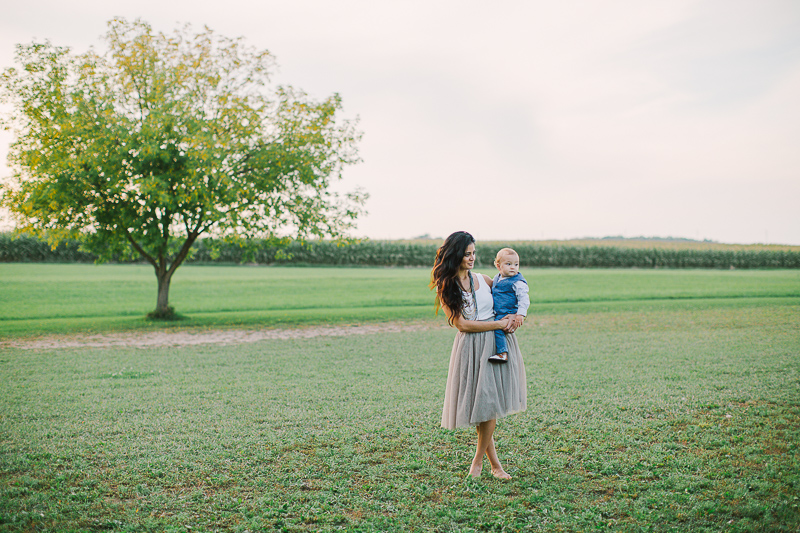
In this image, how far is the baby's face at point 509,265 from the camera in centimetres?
491

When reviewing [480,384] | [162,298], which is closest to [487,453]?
[480,384]

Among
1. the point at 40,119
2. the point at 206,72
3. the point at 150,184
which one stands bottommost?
the point at 150,184

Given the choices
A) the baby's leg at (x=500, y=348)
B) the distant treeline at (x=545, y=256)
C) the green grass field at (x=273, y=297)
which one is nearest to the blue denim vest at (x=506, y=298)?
the baby's leg at (x=500, y=348)

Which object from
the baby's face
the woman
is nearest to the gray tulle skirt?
the woman

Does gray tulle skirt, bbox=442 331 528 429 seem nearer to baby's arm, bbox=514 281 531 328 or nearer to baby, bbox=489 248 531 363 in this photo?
baby, bbox=489 248 531 363

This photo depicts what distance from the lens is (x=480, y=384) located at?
5027 mm

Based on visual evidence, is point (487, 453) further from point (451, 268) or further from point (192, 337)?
point (192, 337)

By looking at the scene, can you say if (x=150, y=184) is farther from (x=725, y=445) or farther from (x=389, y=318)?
(x=725, y=445)

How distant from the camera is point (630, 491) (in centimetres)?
489

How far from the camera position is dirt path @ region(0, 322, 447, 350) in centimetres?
1363

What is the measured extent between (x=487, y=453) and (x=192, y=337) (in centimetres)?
1155

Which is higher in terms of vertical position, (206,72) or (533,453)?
(206,72)

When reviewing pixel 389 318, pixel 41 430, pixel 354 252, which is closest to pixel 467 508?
pixel 41 430

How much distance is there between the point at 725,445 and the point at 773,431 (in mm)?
911
